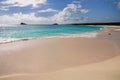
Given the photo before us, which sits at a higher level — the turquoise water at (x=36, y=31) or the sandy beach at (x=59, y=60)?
the turquoise water at (x=36, y=31)

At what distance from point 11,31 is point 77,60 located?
817 millimetres

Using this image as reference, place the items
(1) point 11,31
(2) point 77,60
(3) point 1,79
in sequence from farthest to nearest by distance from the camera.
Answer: (2) point 77,60 → (1) point 11,31 → (3) point 1,79

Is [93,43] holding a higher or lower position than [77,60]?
higher

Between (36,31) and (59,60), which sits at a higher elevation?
(36,31)

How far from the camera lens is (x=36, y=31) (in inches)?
79.2

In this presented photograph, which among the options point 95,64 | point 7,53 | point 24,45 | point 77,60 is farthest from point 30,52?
point 95,64

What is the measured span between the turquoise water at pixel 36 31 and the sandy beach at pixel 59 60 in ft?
0.22

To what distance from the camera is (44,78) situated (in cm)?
184

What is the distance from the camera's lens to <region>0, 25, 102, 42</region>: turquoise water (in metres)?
1.93

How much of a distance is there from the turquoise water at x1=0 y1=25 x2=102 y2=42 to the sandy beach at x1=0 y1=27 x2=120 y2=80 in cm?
7

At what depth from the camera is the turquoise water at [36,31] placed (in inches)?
76.1

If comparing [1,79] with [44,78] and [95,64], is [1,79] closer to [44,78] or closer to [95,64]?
[44,78]

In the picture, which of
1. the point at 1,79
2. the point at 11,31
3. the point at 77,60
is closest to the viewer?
the point at 1,79

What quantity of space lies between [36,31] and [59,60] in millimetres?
424
